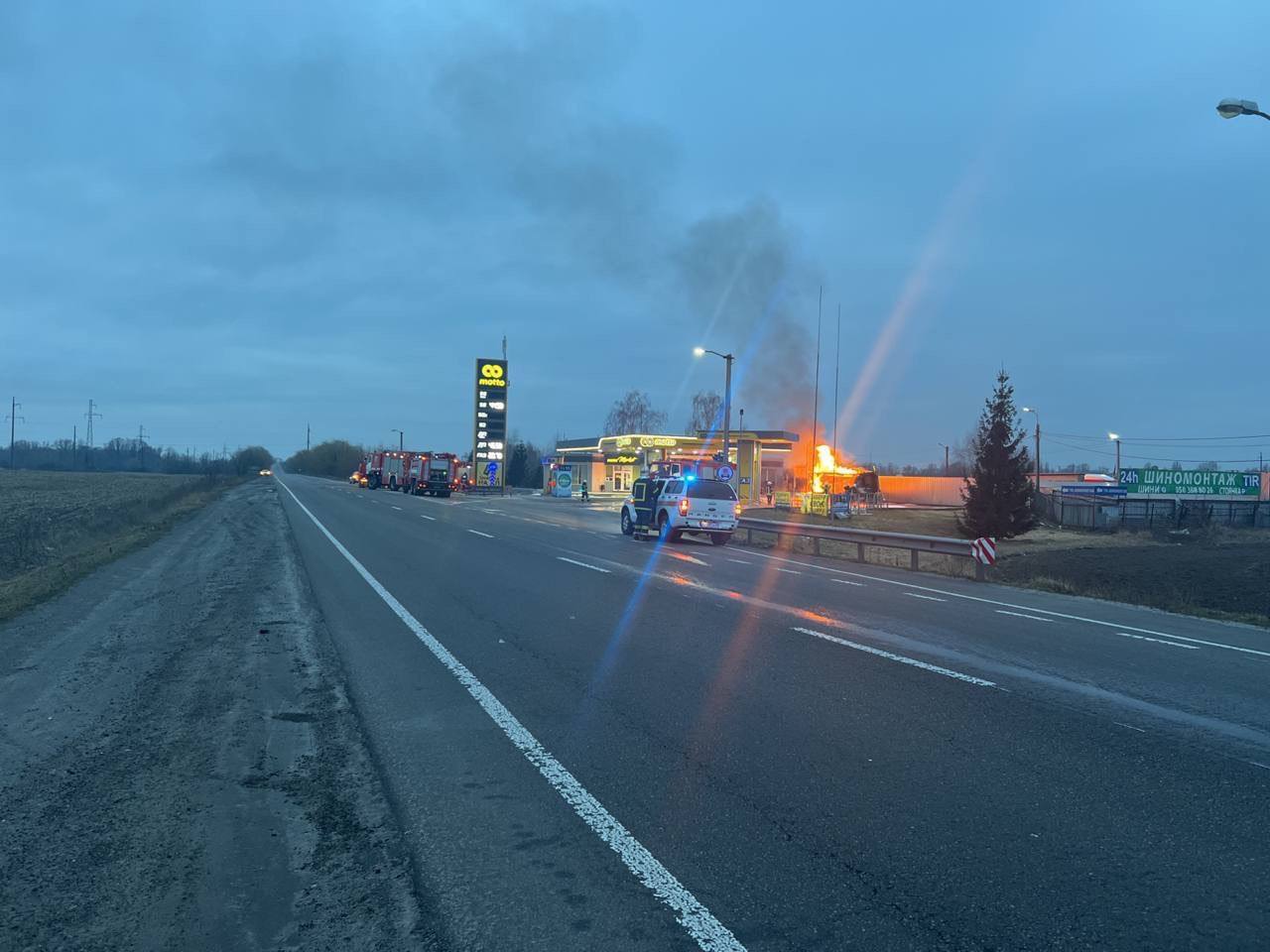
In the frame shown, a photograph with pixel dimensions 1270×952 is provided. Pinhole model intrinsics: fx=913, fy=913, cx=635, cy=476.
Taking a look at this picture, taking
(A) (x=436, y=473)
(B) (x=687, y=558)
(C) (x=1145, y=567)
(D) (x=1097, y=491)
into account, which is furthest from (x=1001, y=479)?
(A) (x=436, y=473)

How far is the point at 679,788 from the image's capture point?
18.3ft

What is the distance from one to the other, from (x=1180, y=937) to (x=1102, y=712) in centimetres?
409

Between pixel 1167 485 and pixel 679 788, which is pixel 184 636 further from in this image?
pixel 1167 485

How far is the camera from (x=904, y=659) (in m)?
9.63

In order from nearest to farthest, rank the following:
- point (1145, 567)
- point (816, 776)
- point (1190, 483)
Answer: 1. point (816, 776)
2. point (1145, 567)
3. point (1190, 483)

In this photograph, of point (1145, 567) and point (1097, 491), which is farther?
point (1097, 491)

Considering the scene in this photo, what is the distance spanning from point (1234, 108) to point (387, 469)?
68036 mm

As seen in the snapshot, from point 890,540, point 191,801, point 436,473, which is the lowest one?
point 191,801

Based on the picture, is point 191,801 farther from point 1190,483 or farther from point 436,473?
point 1190,483

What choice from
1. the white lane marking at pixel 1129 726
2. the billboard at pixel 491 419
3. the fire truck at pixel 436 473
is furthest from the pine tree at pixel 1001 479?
the billboard at pixel 491 419

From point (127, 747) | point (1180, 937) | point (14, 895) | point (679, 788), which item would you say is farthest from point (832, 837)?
point (127, 747)

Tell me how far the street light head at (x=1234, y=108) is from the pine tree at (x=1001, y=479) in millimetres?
21550

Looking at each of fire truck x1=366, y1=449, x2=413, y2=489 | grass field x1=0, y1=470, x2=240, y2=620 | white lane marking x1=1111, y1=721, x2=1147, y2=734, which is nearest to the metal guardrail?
white lane marking x1=1111, y1=721, x2=1147, y2=734

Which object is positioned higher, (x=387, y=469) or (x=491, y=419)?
(x=491, y=419)
